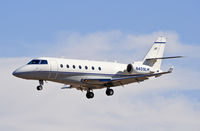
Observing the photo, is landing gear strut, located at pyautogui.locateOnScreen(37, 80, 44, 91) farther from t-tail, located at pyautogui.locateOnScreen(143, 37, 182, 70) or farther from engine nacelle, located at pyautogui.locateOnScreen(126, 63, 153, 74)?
t-tail, located at pyautogui.locateOnScreen(143, 37, 182, 70)

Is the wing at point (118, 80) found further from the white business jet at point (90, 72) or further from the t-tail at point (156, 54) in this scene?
the t-tail at point (156, 54)

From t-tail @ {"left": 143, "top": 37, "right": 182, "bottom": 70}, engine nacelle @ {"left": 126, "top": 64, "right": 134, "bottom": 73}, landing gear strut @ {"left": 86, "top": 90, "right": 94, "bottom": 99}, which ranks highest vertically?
t-tail @ {"left": 143, "top": 37, "right": 182, "bottom": 70}

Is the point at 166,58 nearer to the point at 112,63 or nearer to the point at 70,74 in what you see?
the point at 112,63

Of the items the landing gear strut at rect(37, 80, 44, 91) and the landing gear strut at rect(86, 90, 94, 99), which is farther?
the landing gear strut at rect(86, 90, 94, 99)

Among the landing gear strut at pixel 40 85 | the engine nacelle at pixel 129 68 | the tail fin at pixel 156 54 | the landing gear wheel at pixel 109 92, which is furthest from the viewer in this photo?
the tail fin at pixel 156 54

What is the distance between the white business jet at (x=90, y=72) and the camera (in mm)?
51438

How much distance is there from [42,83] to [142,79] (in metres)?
9.53

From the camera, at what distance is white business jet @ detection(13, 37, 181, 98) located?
51438 millimetres

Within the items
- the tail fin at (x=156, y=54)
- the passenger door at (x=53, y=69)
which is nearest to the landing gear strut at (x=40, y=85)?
the passenger door at (x=53, y=69)

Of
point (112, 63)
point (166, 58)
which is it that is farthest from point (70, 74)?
point (166, 58)

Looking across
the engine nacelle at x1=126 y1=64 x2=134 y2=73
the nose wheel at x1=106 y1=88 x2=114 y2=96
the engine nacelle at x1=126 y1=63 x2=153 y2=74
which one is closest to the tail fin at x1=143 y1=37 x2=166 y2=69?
the engine nacelle at x1=126 y1=63 x2=153 y2=74

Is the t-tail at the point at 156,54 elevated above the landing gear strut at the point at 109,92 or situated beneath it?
elevated above

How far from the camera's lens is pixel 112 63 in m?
56.9

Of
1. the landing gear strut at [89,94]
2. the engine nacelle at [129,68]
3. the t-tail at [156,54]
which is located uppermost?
the t-tail at [156,54]
